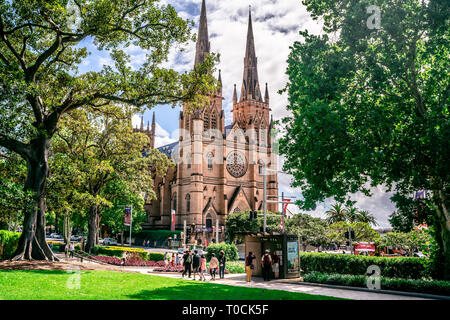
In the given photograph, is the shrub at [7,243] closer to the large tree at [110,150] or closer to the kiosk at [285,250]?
the large tree at [110,150]

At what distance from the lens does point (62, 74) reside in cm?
1927

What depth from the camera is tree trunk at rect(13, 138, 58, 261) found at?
17.3 meters

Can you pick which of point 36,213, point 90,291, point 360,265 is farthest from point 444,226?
point 36,213

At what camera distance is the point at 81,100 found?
18359 millimetres

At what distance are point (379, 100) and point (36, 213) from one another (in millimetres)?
16965

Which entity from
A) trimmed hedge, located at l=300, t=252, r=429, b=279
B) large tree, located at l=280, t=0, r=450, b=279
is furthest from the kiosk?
large tree, located at l=280, t=0, r=450, b=279

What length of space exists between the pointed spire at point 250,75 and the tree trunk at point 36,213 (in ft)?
202

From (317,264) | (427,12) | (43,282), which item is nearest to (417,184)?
(427,12)

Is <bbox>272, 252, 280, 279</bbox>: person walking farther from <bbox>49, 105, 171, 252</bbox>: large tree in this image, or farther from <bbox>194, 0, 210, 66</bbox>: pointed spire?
<bbox>194, 0, 210, 66</bbox>: pointed spire

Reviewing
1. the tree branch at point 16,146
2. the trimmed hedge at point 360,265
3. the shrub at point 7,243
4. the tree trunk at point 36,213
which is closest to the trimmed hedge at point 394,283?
the trimmed hedge at point 360,265

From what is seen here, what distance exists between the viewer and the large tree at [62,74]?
1611 cm
